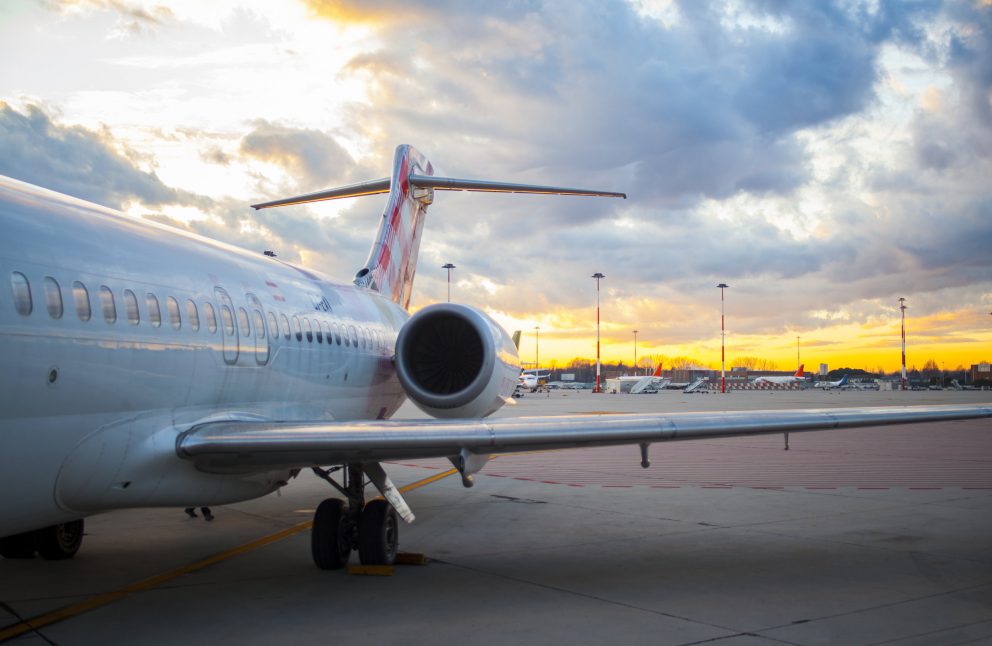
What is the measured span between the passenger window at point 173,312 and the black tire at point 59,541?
11.3 ft

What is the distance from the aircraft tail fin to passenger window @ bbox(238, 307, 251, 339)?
5.81 meters

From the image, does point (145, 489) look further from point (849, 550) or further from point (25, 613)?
point (849, 550)

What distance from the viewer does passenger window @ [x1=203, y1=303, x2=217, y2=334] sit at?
8084 millimetres

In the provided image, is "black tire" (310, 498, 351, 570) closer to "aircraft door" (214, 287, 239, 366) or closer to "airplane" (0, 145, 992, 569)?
"airplane" (0, 145, 992, 569)

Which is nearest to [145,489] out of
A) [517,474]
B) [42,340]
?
[42,340]

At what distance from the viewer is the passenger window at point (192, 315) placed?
307 inches

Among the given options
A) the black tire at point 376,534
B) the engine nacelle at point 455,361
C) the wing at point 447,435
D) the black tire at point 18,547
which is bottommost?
the black tire at point 18,547

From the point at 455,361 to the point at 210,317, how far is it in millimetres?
4371

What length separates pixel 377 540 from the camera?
369 inches

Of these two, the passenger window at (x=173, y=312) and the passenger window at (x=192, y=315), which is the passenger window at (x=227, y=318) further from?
the passenger window at (x=173, y=312)

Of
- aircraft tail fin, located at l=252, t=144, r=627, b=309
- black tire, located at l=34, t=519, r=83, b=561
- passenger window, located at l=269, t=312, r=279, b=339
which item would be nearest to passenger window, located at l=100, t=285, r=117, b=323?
passenger window, located at l=269, t=312, r=279, b=339

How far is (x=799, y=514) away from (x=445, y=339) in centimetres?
582

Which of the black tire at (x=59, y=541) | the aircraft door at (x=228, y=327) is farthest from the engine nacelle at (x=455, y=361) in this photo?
the black tire at (x=59, y=541)

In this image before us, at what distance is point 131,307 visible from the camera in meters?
6.99
